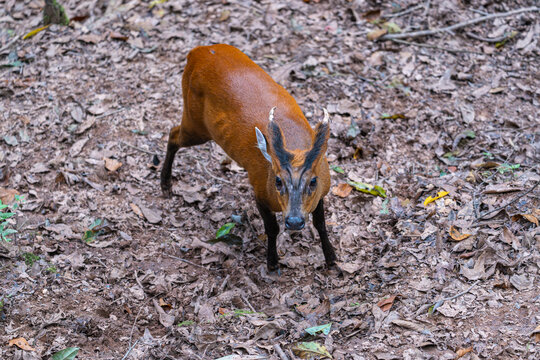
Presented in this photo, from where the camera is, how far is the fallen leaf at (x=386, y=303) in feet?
16.0

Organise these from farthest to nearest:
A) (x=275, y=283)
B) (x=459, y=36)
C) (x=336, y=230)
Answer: (x=459, y=36)
(x=336, y=230)
(x=275, y=283)

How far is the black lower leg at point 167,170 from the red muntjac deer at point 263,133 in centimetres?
32

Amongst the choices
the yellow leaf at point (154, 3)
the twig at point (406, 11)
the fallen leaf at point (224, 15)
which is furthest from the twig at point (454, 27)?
the yellow leaf at point (154, 3)

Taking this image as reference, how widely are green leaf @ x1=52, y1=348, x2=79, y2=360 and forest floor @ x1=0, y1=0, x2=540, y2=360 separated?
0.10 meters

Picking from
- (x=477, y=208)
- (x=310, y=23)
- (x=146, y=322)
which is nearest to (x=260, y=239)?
(x=146, y=322)

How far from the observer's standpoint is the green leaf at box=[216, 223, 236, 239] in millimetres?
6125

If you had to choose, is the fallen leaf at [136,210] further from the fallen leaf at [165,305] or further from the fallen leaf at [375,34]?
the fallen leaf at [375,34]

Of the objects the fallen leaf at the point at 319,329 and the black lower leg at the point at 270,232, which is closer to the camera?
the fallen leaf at the point at 319,329

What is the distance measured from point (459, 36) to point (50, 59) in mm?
6137

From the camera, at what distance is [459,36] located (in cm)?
846

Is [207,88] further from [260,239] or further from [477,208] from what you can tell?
[477,208]

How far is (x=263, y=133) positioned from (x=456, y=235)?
211cm

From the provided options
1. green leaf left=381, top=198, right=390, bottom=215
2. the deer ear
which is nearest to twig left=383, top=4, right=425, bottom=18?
green leaf left=381, top=198, right=390, bottom=215

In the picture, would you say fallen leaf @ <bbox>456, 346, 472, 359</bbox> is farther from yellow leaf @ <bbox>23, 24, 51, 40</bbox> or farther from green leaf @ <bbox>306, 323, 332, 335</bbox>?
yellow leaf @ <bbox>23, 24, 51, 40</bbox>
